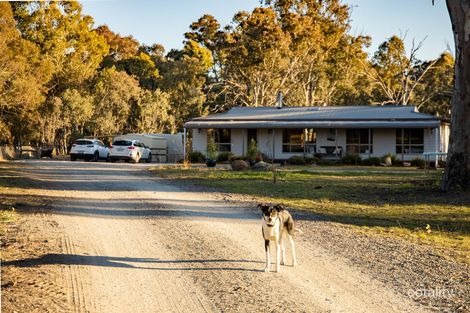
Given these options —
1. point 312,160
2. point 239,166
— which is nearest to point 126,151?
point 312,160

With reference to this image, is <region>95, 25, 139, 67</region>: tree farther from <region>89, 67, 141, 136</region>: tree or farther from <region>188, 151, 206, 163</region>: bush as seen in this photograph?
<region>188, 151, 206, 163</region>: bush

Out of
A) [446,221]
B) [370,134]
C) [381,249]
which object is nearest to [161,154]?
[370,134]

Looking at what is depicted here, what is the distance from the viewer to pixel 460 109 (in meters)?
16.1

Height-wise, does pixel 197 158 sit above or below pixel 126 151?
below

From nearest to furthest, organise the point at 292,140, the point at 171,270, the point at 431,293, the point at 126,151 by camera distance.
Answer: the point at 431,293, the point at 171,270, the point at 126,151, the point at 292,140

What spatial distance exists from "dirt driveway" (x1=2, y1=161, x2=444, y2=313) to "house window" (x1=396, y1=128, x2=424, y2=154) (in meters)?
23.4

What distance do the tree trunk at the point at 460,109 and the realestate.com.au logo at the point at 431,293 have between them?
10616mm

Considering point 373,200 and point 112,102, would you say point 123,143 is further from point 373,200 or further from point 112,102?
point 373,200

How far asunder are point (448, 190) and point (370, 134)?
58.6ft

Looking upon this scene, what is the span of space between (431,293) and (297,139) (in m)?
29.4

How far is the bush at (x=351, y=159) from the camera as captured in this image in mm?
32281

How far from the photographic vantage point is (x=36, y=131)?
43.0 metres

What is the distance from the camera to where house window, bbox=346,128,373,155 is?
112ft

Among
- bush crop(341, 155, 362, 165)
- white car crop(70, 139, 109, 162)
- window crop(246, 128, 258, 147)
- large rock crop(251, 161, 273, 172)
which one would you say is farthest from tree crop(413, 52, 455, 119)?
large rock crop(251, 161, 273, 172)
